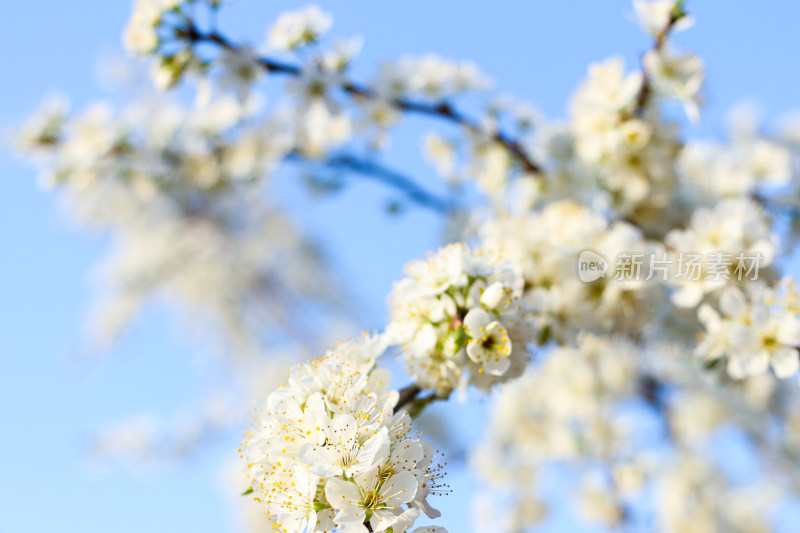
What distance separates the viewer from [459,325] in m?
1.09

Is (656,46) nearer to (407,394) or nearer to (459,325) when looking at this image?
(459,325)

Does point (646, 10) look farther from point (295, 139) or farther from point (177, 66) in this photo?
point (295, 139)

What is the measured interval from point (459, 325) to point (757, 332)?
2.23 ft

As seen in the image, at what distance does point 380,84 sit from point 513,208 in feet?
2.20

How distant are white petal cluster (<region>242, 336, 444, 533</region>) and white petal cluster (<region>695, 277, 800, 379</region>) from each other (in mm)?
776

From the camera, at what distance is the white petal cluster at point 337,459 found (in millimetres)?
792

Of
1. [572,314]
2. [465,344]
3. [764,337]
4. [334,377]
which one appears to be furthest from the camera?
[572,314]

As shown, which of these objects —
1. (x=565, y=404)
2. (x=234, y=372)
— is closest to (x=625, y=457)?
(x=565, y=404)

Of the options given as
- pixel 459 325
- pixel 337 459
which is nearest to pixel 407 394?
pixel 459 325

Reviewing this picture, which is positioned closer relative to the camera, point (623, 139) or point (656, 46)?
point (656, 46)

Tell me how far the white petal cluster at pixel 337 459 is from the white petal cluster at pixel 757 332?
78cm

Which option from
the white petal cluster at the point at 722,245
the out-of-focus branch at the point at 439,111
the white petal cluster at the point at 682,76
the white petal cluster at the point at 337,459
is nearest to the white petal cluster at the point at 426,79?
the out-of-focus branch at the point at 439,111

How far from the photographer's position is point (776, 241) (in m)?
1.44

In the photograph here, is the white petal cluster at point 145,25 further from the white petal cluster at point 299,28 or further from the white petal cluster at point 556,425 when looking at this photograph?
the white petal cluster at point 556,425
